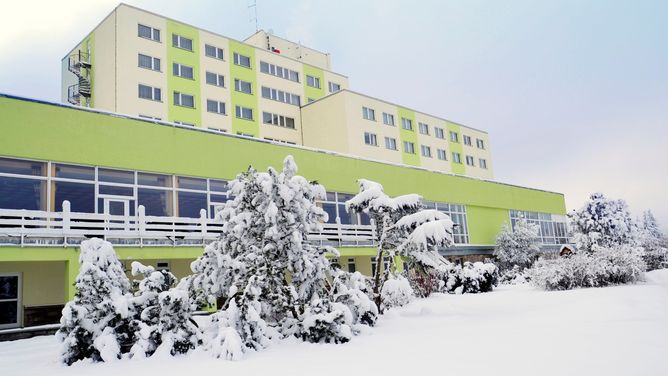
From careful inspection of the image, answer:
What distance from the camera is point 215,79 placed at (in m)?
37.1

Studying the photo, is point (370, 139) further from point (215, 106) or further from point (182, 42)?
point (182, 42)

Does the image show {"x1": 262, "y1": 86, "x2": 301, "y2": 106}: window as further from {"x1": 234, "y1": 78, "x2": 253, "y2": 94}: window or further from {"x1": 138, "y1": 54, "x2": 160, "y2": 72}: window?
{"x1": 138, "y1": 54, "x2": 160, "y2": 72}: window

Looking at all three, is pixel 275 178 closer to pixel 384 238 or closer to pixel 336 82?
pixel 384 238

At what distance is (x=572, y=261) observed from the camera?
22.2m

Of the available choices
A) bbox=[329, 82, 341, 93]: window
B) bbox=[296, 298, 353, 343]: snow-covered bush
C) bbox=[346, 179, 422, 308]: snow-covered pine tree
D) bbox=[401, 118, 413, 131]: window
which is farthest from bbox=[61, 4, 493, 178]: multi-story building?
bbox=[296, 298, 353, 343]: snow-covered bush

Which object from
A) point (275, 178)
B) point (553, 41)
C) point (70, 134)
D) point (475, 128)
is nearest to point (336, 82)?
point (475, 128)

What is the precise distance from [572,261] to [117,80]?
86.6ft

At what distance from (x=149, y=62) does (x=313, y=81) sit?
49.9ft

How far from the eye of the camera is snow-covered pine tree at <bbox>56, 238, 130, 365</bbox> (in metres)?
10.3

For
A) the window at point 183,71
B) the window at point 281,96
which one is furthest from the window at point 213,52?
the window at point 281,96

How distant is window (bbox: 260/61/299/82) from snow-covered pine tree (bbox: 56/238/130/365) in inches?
1236

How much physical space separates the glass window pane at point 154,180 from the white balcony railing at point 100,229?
1577 millimetres

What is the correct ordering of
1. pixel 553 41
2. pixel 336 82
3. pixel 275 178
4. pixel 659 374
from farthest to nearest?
pixel 336 82, pixel 553 41, pixel 275 178, pixel 659 374

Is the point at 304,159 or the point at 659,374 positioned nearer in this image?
the point at 659,374
